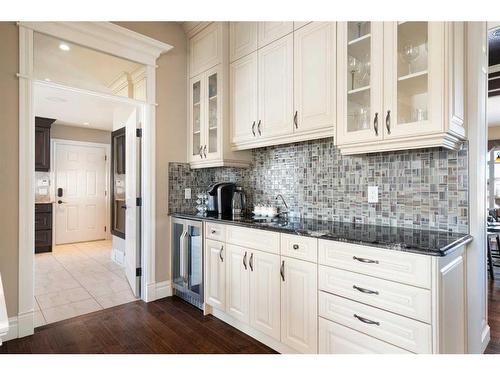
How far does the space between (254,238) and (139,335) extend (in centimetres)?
120

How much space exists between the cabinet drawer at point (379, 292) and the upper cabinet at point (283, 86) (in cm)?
100

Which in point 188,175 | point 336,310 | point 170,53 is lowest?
point 336,310

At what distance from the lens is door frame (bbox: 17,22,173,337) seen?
2.32 meters

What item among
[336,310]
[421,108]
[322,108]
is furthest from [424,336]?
[322,108]

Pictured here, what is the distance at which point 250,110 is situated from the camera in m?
2.73

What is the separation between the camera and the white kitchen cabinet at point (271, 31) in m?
2.42

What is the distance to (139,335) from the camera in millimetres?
2344

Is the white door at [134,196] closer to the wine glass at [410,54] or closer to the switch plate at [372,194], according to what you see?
the switch plate at [372,194]

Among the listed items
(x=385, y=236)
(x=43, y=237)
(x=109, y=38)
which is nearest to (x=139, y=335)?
(x=385, y=236)

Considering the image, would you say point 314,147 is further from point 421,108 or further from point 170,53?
point 170,53

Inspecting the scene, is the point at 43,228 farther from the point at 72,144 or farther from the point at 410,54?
the point at 410,54

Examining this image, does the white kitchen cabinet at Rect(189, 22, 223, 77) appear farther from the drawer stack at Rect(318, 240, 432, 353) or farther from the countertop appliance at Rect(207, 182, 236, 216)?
the drawer stack at Rect(318, 240, 432, 353)

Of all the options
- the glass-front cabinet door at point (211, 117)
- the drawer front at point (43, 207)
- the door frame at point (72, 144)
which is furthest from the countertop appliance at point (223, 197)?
the door frame at point (72, 144)
